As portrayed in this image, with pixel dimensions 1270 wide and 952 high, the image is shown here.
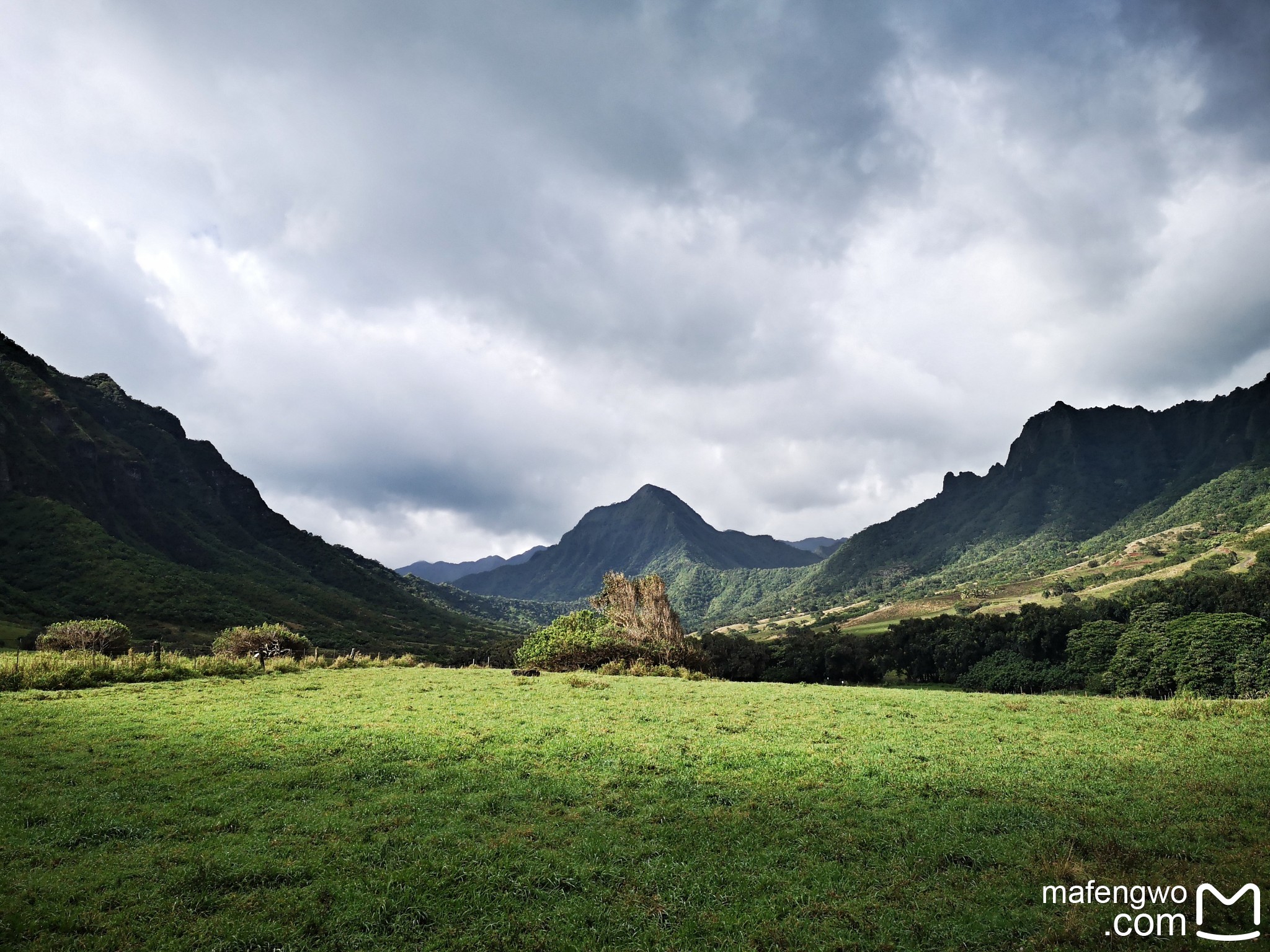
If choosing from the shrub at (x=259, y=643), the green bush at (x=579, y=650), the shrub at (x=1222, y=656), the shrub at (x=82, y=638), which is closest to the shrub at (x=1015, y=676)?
the shrub at (x=1222, y=656)

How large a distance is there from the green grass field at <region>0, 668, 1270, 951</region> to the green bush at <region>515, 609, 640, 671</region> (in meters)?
33.5

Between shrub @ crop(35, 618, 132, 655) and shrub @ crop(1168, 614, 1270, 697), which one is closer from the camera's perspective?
shrub @ crop(35, 618, 132, 655)

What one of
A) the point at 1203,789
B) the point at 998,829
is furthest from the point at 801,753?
→ the point at 1203,789

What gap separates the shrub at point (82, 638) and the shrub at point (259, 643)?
6909 millimetres

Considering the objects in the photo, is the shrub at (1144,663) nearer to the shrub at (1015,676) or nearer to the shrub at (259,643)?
the shrub at (1015,676)

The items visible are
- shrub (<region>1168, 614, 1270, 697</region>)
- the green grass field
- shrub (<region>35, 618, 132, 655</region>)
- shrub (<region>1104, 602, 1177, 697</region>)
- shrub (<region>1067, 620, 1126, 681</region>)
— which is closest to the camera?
the green grass field

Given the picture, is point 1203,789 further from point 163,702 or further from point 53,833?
point 163,702

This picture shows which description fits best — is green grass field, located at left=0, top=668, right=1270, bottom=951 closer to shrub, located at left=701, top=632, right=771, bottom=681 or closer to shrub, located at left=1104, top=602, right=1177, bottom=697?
shrub, located at left=701, top=632, right=771, bottom=681

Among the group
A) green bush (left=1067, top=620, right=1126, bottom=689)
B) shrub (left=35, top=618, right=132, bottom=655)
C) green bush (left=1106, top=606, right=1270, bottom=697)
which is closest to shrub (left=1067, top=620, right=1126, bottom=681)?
green bush (left=1067, top=620, right=1126, bottom=689)

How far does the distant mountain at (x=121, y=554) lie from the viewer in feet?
332

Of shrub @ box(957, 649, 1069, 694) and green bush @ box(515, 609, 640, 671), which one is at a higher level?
green bush @ box(515, 609, 640, 671)

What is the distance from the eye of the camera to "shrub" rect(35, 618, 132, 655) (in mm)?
43344

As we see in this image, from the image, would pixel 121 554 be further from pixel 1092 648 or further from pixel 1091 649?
pixel 1092 648

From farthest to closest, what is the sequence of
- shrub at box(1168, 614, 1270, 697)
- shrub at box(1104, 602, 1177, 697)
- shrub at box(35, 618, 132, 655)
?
shrub at box(1104, 602, 1177, 697), shrub at box(1168, 614, 1270, 697), shrub at box(35, 618, 132, 655)
